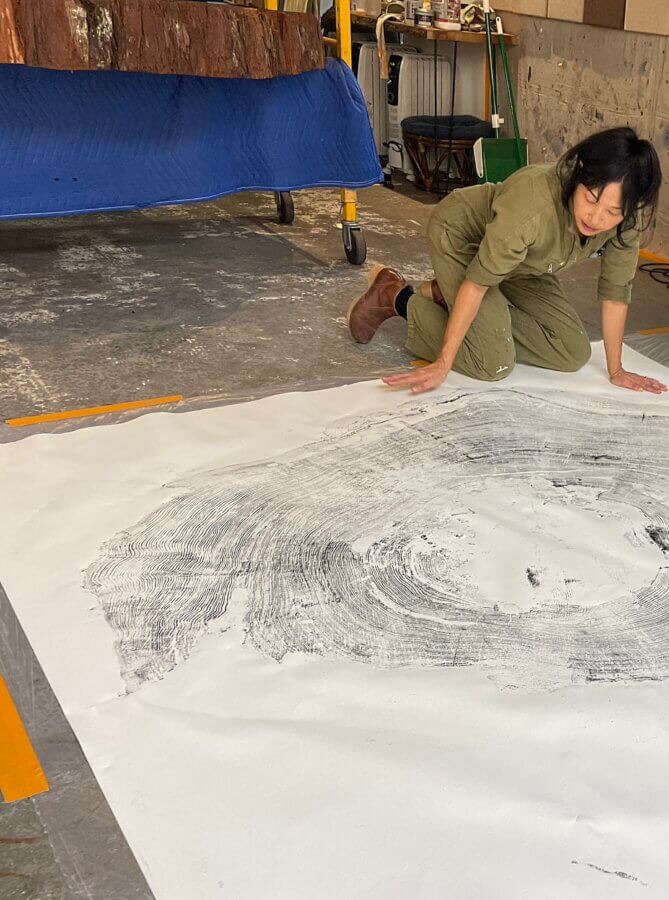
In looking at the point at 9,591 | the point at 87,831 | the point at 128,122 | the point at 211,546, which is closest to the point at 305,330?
the point at 128,122

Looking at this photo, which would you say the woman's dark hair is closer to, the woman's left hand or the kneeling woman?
the kneeling woman

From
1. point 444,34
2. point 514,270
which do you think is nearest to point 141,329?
point 514,270

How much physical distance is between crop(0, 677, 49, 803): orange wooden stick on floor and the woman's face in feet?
4.88

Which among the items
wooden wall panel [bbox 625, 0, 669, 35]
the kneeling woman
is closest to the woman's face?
the kneeling woman

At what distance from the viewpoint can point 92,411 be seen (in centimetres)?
243

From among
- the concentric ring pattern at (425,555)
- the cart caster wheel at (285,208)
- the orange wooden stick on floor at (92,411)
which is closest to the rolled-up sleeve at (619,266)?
the concentric ring pattern at (425,555)

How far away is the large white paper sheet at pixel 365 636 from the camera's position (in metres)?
1.24

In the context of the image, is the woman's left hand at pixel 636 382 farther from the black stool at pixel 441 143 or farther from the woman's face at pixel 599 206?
the black stool at pixel 441 143

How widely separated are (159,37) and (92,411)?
3.82 ft

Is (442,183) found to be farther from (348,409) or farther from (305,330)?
(348,409)

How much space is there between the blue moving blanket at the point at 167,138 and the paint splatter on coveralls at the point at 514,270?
93cm

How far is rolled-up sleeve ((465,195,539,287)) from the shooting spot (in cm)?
223

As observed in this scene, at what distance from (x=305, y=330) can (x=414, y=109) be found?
266cm

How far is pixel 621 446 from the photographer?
2.26 m
